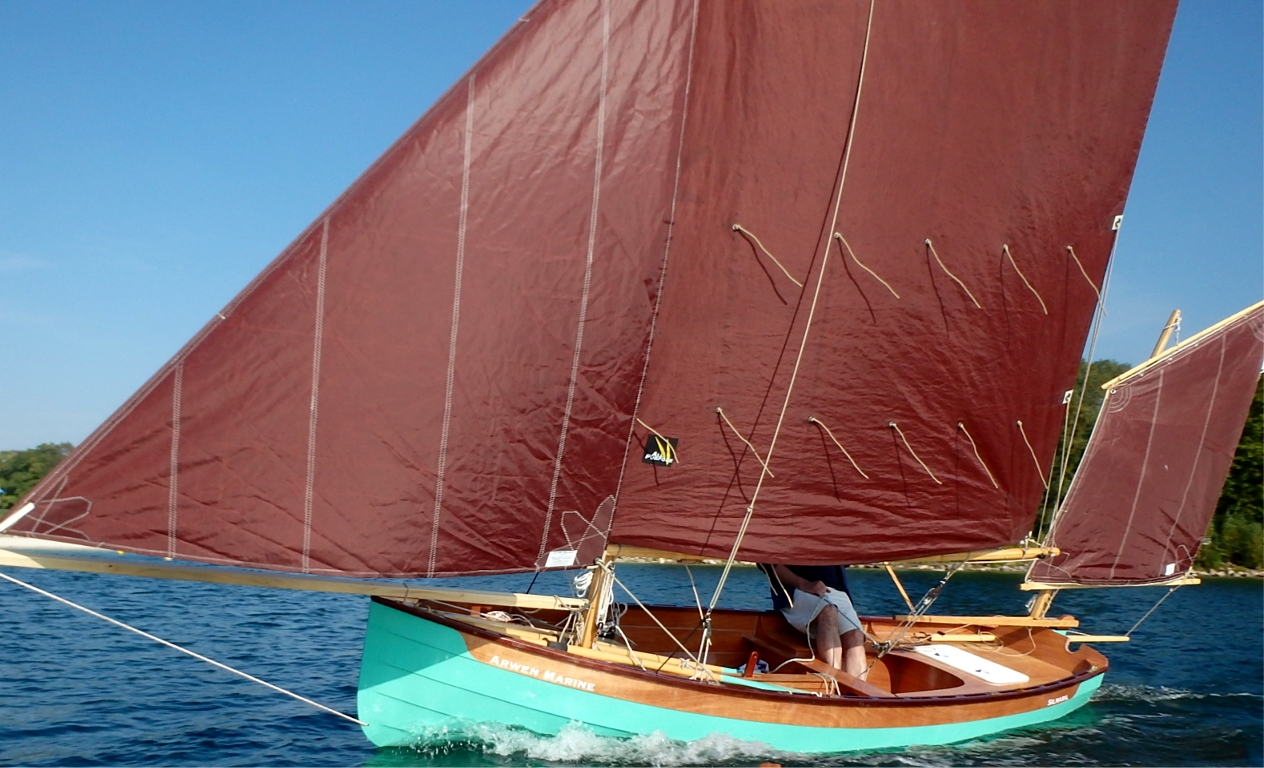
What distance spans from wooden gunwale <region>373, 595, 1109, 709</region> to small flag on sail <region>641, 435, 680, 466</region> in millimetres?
2162

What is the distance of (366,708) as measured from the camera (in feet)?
29.7

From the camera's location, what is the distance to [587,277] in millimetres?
8852

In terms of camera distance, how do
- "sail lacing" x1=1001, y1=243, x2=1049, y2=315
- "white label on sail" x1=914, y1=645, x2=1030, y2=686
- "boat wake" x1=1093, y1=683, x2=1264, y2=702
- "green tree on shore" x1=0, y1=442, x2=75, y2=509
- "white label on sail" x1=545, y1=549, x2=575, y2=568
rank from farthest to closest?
"green tree on shore" x1=0, y1=442, x2=75, y2=509
"boat wake" x1=1093, y1=683, x2=1264, y2=702
"white label on sail" x1=914, y1=645, x2=1030, y2=686
"sail lacing" x1=1001, y1=243, x2=1049, y2=315
"white label on sail" x1=545, y1=549, x2=575, y2=568

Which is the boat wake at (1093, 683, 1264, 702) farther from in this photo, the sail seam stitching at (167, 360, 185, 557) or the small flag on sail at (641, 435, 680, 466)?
the sail seam stitching at (167, 360, 185, 557)

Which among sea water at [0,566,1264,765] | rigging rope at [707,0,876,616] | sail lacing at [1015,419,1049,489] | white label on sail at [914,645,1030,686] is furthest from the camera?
sail lacing at [1015,419,1049,489]

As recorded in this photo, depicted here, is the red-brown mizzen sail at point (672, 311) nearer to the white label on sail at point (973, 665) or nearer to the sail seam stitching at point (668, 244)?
the sail seam stitching at point (668, 244)

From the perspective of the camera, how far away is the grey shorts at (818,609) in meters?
11.9

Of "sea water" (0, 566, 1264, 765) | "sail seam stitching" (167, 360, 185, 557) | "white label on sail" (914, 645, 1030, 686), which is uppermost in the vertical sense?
"sail seam stitching" (167, 360, 185, 557)

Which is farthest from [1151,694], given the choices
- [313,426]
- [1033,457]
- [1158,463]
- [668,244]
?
[313,426]

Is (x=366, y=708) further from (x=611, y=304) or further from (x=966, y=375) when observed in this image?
(x=966, y=375)

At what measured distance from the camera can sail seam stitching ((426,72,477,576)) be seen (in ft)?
26.5

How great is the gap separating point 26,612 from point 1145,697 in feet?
66.9

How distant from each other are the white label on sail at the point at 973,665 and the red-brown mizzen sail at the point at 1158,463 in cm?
219

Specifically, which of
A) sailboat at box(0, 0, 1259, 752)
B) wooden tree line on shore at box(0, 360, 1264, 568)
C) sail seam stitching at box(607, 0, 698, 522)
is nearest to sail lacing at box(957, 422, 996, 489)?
sailboat at box(0, 0, 1259, 752)
